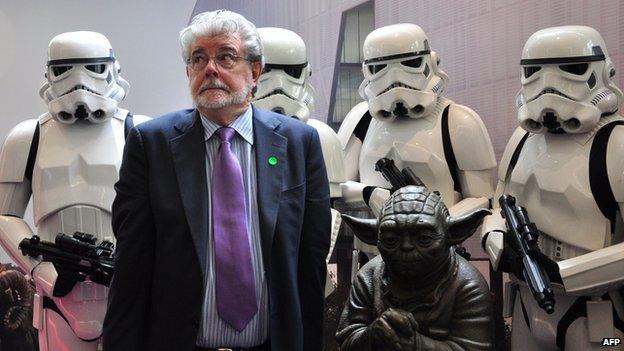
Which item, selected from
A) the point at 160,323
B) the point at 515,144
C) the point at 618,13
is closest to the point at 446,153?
A: the point at 515,144

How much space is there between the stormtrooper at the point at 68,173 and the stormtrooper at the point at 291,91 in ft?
2.02

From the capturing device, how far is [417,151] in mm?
3934

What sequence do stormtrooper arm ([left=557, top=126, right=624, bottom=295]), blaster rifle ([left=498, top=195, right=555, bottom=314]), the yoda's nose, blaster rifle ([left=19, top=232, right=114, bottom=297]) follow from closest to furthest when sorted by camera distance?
the yoda's nose < blaster rifle ([left=498, top=195, right=555, bottom=314]) < stormtrooper arm ([left=557, top=126, right=624, bottom=295]) < blaster rifle ([left=19, top=232, right=114, bottom=297])

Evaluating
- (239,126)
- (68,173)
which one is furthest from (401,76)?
(239,126)

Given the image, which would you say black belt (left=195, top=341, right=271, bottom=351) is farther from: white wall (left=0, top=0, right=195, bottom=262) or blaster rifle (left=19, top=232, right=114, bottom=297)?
white wall (left=0, top=0, right=195, bottom=262)

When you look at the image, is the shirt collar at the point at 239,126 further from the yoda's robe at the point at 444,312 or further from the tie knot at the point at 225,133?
the yoda's robe at the point at 444,312

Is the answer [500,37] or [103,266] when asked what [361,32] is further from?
[103,266]

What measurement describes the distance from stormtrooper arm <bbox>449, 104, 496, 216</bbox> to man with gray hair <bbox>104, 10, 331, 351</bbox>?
1.69 metres

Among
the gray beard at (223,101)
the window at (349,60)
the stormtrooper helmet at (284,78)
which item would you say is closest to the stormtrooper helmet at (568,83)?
the stormtrooper helmet at (284,78)

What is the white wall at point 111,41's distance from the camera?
4910 millimetres

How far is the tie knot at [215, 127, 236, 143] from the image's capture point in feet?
7.59

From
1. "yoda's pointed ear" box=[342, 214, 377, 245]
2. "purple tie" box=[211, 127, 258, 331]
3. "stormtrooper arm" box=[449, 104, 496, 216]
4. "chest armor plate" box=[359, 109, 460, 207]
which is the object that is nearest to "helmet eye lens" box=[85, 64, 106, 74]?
"chest armor plate" box=[359, 109, 460, 207]

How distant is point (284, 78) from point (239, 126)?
1760mm

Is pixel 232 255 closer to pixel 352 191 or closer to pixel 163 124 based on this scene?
pixel 163 124
